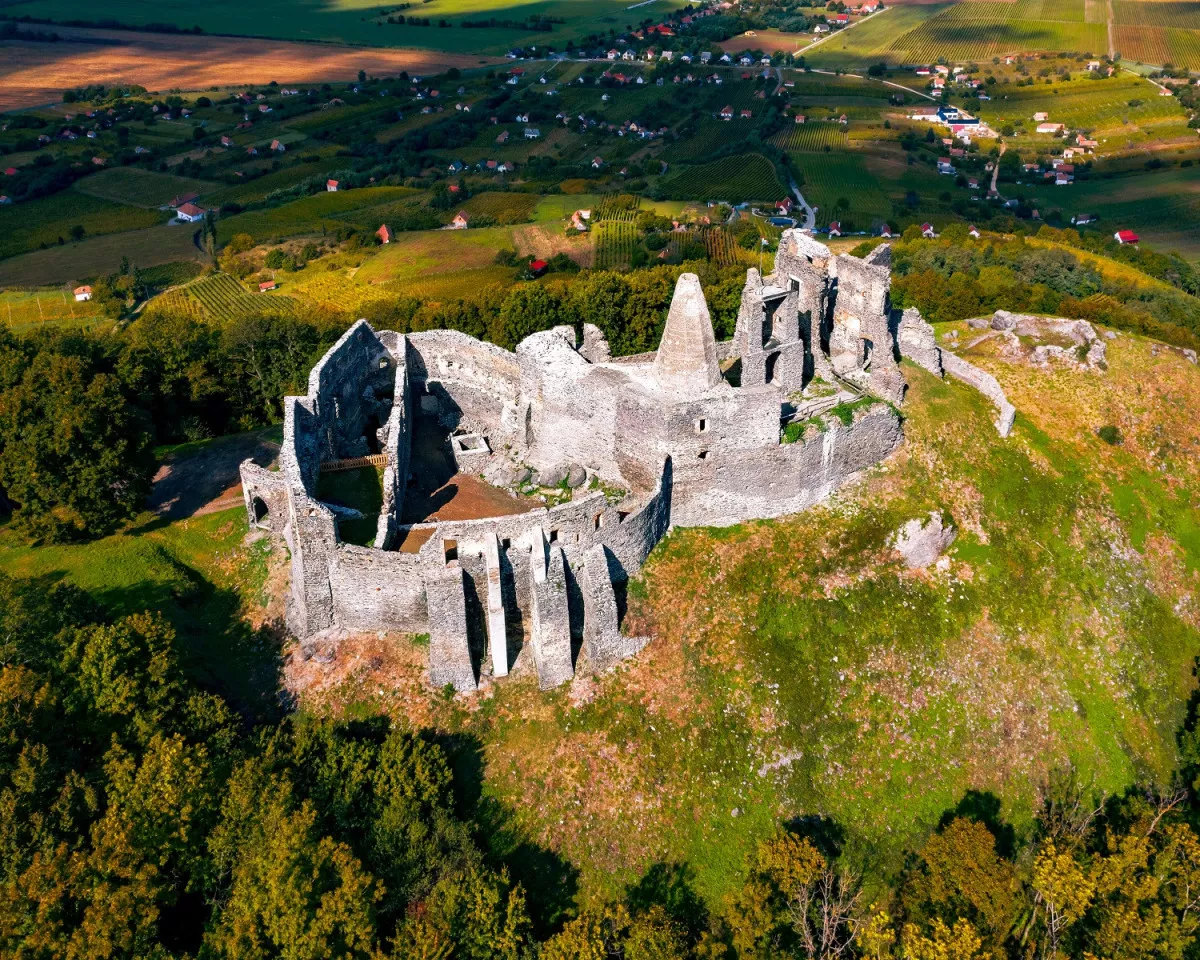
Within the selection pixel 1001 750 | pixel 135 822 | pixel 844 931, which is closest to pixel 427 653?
pixel 135 822

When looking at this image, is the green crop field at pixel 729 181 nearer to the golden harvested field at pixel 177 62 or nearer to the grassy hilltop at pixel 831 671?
the grassy hilltop at pixel 831 671

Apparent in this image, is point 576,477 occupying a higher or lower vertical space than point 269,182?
higher

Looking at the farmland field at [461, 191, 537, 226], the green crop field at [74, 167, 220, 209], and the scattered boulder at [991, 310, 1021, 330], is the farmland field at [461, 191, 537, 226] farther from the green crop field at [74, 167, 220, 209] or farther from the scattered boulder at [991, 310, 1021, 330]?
the scattered boulder at [991, 310, 1021, 330]

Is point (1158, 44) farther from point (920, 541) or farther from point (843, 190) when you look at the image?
point (920, 541)

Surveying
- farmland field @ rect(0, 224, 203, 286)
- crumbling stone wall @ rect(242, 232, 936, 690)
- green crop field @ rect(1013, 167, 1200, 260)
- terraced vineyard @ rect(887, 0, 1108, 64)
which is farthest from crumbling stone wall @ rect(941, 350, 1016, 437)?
terraced vineyard @ rect(887, 0, 1108, 64)

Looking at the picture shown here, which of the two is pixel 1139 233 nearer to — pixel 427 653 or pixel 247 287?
pixel 247 287

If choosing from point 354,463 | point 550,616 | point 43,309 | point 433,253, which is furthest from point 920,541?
point 43,309

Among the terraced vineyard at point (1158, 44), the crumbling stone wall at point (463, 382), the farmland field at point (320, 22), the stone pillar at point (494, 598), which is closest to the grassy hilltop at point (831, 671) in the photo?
the stone pillar at point (494, 598)
